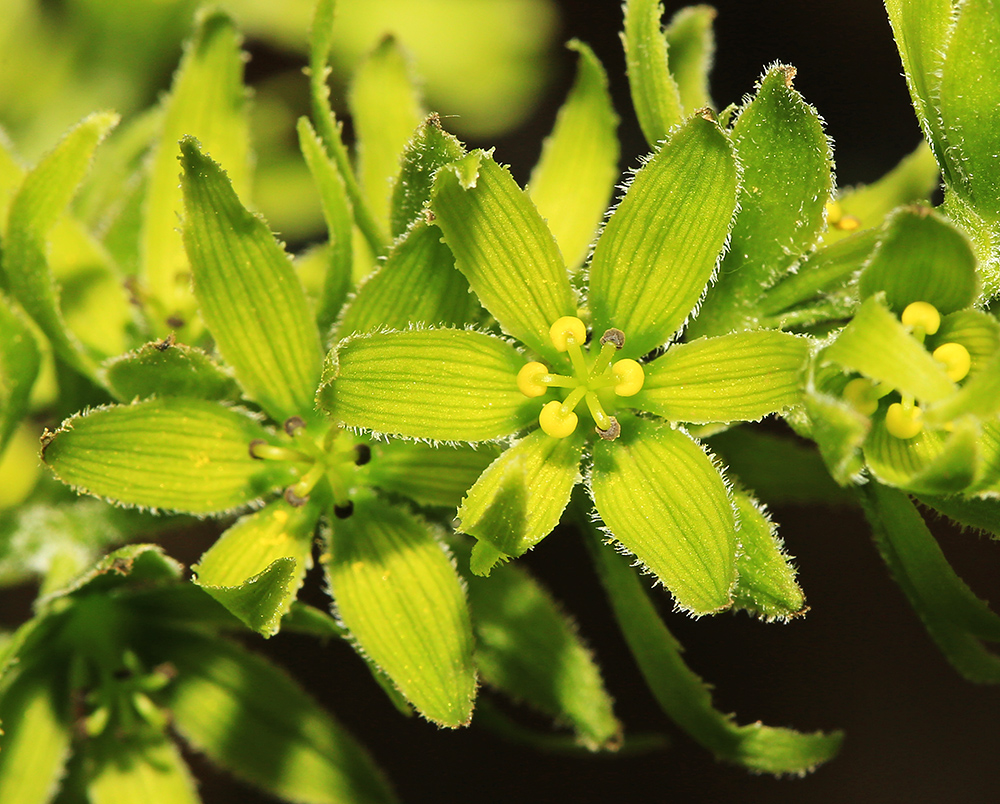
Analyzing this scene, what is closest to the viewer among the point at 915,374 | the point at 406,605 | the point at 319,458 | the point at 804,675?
the point at 915,374

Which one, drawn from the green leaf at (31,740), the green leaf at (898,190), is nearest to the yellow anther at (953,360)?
the green leaf at (898,190)

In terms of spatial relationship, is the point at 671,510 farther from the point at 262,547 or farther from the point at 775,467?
the point at 262,547

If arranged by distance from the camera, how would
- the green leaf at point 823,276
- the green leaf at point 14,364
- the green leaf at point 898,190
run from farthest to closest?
the green leaf at point 898,190 → the green leaf at point 14,364 → the green leaf at point 823,276

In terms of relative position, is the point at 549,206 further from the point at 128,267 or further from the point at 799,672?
the point at 799,672

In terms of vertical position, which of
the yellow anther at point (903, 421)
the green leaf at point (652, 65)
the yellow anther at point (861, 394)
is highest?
the green leaf at point (652, 65)

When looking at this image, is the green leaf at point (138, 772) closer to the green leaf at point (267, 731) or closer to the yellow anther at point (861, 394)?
the green leaf at point (267, 731)

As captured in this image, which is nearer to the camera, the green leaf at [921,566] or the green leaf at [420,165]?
the green leaf at [420,165]

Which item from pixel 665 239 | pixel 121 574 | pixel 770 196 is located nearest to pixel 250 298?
pixel 121 574
